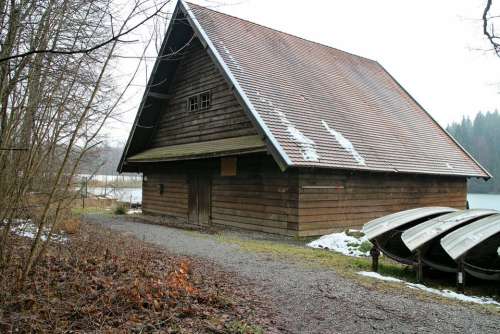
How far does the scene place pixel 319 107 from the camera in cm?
1426

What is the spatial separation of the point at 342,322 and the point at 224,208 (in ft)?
32.7

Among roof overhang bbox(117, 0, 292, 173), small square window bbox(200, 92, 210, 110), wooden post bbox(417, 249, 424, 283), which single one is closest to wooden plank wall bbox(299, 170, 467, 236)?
roof overhang bbox(117, 0, 292, 173)

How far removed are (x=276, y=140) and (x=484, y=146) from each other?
6315 cm

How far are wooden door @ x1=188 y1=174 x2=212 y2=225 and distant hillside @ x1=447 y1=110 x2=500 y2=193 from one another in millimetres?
49628

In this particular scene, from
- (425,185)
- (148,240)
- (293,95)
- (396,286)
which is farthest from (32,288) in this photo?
(425,185)

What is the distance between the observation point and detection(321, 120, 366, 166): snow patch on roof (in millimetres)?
12852

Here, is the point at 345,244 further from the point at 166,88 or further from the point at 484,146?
the point at 484,146

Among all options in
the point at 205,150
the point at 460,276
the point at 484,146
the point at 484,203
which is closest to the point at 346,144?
the point at 205,150

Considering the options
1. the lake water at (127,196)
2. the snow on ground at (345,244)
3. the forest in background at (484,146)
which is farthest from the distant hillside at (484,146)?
the snow on ground at (345,244)

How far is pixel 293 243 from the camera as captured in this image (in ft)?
35.9

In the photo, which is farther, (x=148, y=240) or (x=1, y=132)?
(x=148, y=240)

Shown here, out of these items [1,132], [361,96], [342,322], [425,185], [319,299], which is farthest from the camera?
[361,96]

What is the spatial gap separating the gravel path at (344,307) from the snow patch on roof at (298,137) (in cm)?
434

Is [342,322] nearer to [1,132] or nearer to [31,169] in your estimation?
[31,169]
